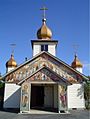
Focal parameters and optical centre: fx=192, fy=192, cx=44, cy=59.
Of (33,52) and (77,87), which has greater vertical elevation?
(33,52)

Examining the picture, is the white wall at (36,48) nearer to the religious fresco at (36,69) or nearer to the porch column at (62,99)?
the religious fresco at (36,69)

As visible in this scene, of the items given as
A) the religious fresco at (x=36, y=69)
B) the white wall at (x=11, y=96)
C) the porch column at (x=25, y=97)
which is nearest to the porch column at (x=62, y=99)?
the porch column at (x=25, y=97)

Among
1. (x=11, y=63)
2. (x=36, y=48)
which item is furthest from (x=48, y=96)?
(x=11, y=63)

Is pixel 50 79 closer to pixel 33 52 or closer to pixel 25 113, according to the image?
pixel 25 113

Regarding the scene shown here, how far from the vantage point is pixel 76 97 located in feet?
69.9

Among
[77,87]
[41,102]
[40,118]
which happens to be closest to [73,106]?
[77,87]

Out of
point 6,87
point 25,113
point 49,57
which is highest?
point 49,57

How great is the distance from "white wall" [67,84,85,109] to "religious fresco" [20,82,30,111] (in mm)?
5694

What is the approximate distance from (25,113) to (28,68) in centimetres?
576

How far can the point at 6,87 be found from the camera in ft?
69.5

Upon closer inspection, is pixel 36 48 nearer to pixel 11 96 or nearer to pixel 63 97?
pixel 11 96

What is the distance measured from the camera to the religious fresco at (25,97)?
17230 mm

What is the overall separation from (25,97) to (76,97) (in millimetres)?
6560

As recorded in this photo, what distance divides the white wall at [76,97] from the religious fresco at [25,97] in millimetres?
5694
